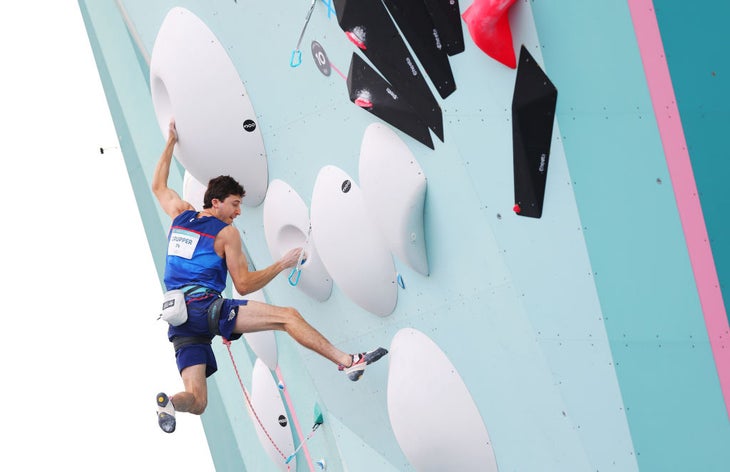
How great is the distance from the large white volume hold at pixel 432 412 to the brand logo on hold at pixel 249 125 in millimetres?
1232

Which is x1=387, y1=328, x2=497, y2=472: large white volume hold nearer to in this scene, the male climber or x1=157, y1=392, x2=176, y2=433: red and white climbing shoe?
the male climber

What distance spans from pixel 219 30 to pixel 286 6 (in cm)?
61

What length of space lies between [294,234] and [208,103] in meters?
0.74

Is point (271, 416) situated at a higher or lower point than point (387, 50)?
lower

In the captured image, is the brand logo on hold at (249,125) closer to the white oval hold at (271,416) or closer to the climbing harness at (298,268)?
the climbing harness at (298,268)

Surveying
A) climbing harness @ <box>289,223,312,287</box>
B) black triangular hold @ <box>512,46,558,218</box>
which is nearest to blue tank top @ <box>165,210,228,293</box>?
climbing harness @ <box>289,223,312,287</box>

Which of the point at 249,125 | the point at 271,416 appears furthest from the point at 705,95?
the point at 271,416

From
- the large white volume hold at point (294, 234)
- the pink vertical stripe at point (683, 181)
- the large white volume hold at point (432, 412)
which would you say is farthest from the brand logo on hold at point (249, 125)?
the pink vertical stripe at point (683, 181)

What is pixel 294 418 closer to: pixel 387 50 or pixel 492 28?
pixel 387 50

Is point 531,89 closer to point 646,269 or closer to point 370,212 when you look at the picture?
point 646,269

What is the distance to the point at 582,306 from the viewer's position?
3428 millimetres

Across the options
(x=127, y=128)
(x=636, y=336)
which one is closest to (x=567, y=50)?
(x=636, y=336)

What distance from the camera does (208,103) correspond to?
16.2ft

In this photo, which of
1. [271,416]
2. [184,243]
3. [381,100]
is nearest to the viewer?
[381,100]
